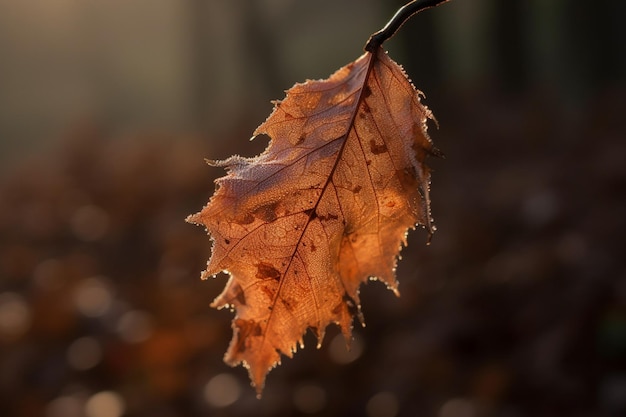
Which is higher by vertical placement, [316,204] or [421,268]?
[421,268]

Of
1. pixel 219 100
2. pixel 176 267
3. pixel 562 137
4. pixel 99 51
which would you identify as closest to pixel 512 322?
pixel 176 267

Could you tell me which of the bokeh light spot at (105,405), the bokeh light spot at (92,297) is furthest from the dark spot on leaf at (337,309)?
the bokeh light spot at (92,297)

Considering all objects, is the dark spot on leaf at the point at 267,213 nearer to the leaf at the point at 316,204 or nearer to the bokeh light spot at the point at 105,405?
the leaf at the point at 316,204

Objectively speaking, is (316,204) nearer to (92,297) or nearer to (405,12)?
(405,12)

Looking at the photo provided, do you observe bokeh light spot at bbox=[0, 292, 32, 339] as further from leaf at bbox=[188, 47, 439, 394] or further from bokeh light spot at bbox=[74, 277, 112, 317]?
leaf at bbox=[188, 47, 439, 394]

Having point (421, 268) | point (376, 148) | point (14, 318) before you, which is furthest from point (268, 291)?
point (14, 318)

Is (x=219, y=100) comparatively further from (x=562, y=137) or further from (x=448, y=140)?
(x=562, y=137)
